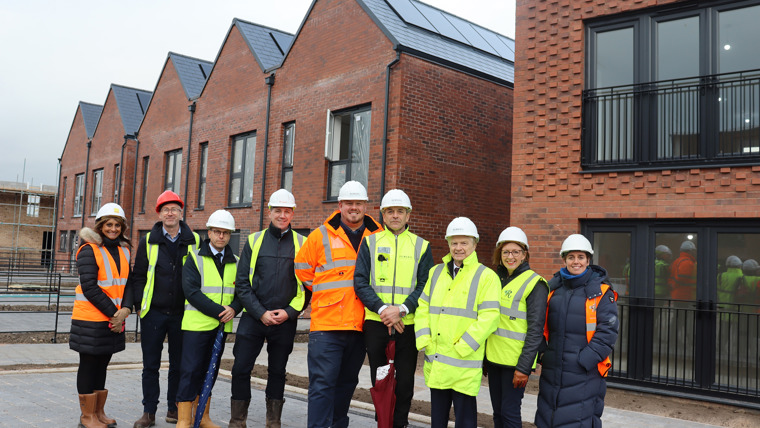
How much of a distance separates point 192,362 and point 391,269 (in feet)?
6.52

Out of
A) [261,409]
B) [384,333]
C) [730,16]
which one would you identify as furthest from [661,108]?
[261,409]

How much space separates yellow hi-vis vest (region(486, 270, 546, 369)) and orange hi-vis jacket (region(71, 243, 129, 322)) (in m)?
3.35

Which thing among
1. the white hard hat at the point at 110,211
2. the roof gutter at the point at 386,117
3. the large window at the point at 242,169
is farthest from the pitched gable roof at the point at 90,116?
the white hard hat at the point at 110,211

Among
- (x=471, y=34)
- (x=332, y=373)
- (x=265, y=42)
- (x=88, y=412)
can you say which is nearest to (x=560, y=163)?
(x=332, y=373)

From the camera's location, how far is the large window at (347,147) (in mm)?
13594

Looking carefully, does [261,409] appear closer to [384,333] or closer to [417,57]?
[384,333]

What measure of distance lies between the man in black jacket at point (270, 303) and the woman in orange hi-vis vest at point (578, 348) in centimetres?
225

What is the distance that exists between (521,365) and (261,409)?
319 cm

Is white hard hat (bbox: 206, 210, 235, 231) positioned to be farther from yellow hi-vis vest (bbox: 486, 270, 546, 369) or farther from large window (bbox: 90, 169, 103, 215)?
large window (bbox: 90, 169, 103, 215)

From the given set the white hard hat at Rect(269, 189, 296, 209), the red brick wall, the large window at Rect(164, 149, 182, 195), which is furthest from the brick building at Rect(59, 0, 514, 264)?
the white hard hat at Rect(269, 189, 296, 209)

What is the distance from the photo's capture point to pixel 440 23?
15.7m

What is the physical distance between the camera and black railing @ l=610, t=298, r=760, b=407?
297 inches

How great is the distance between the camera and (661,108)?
847 cm

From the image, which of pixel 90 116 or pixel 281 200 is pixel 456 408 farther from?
pixel 90 116
